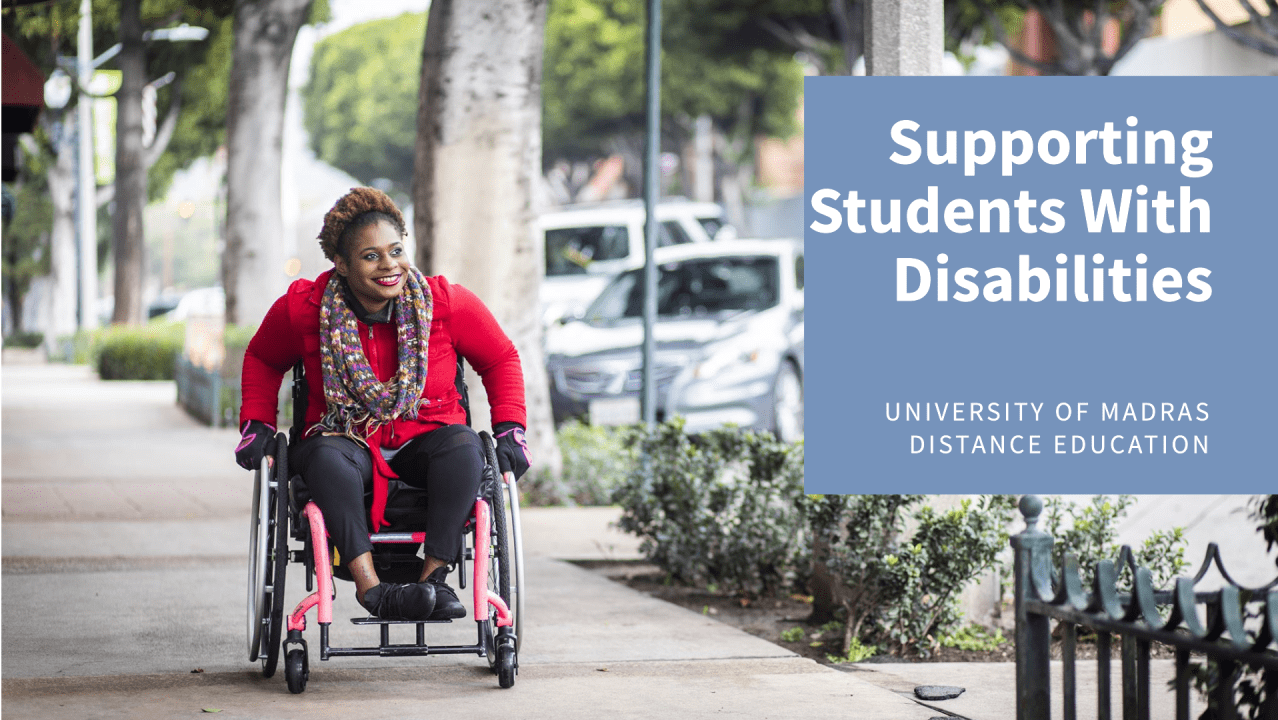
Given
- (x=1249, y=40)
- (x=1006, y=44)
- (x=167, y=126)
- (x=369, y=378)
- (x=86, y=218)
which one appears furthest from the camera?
(x=86, y=218)

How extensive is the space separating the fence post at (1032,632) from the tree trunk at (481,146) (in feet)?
24.5

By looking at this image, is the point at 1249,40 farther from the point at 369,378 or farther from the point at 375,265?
the point at 369,378

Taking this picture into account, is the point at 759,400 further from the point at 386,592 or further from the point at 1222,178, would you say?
the point at 1222,178

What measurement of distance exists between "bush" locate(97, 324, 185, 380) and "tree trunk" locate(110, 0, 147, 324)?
3160 millimetres

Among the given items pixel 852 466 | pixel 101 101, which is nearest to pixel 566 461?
pixel 852 466

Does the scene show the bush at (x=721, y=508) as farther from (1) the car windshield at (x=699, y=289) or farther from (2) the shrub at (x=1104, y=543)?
(1) the car windshield at (x=699, y=289)

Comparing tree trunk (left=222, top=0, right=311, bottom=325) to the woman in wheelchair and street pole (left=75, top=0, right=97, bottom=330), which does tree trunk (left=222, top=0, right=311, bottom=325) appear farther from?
the woman in wheelchair

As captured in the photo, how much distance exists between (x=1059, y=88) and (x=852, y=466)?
3.22 feet

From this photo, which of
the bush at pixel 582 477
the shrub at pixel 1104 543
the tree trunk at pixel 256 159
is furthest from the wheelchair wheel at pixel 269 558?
the tree trunk at pixel 256 159

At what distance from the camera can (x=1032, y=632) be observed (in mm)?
3891

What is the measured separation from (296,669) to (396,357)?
40.4 inches

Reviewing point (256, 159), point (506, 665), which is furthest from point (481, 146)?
point (256, 159)

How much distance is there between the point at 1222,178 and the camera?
157 inches

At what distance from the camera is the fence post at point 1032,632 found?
3885 millimetres
